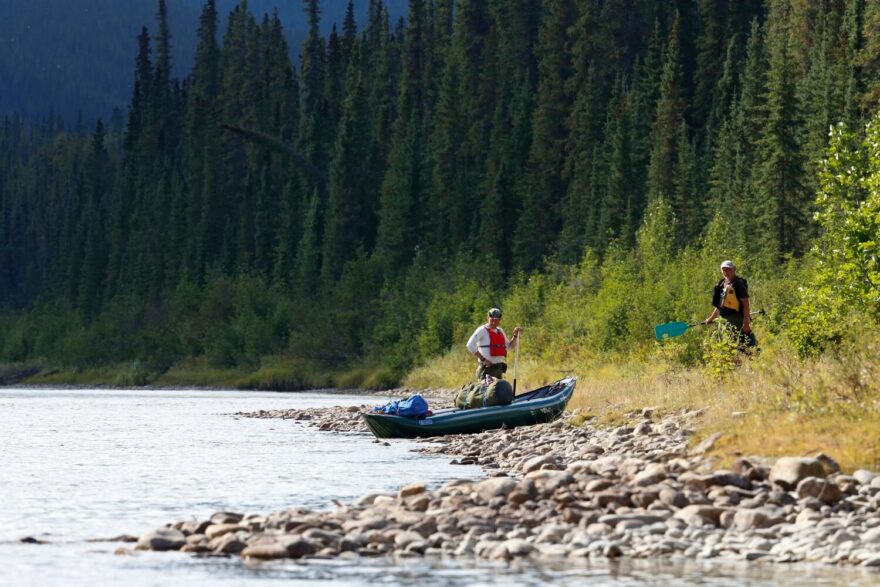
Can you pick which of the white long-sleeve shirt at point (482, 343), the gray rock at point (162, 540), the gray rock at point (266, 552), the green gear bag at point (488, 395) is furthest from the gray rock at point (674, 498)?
the green gear bag at point (488, 395)

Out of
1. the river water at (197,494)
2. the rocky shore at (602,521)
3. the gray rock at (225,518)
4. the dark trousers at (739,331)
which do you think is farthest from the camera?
the dark trousers at (739,331)

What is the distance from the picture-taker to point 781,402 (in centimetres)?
1817

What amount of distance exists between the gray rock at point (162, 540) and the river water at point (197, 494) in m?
0.17

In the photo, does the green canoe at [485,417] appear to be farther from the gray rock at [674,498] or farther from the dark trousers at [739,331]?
the gray rock at [674,498]

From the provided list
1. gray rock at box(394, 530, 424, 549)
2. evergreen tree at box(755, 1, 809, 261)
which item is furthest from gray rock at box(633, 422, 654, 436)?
evergreen tree at box(755, 1, 809, 261)

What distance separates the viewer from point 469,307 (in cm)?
6450

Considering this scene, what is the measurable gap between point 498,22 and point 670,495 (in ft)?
294

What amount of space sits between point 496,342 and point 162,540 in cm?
1276

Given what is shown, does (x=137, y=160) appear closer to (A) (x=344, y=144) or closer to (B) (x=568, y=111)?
(A) (x=344, y=144)

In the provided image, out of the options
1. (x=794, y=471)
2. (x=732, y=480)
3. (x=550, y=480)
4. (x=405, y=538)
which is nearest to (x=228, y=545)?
(x=405, y=538)

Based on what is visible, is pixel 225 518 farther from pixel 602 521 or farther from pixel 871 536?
pixel 871 536

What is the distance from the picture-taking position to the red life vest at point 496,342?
26.0 metres

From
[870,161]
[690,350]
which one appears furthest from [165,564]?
[690,350]

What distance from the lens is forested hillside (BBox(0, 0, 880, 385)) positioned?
57875mm
